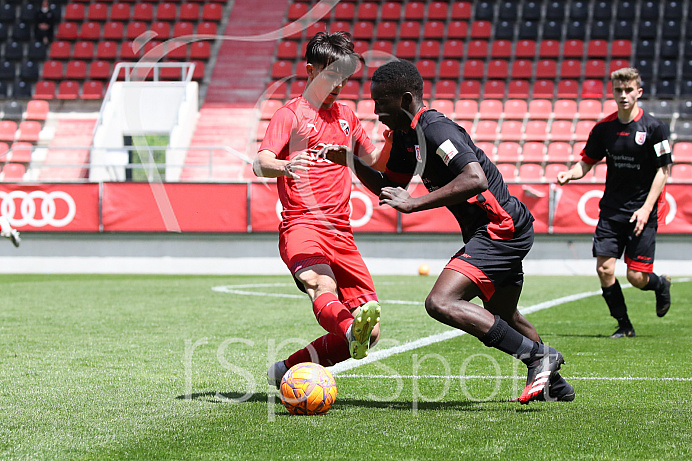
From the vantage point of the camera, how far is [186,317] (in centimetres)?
961

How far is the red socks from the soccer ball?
255 mm

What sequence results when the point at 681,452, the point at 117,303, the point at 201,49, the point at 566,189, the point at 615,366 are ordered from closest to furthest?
the point at 681,452
the point at 615,366
the point at 117,303
the point at 566,189
the point at 201,49

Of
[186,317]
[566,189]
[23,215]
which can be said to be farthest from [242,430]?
[23,215]

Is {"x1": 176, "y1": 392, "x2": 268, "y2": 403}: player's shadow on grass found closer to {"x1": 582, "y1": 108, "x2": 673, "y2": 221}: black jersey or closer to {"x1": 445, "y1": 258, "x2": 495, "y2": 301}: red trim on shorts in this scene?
{"x1": 445, "y1": 258, "x2": 495, "y2": 301}: red trim on shorts

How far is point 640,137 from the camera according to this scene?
25.7 ft

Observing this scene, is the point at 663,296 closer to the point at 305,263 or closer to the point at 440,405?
the point at 440,405

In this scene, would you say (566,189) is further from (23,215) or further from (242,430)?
(242,430)

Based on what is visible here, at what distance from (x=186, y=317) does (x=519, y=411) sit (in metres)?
5.58

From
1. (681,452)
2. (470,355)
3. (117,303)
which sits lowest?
(117,303)

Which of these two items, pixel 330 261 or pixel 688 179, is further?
pixel 688 179

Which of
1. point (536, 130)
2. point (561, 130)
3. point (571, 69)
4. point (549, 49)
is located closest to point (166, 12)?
point (549, 49)

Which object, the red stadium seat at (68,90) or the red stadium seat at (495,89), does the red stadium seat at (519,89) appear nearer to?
the red stadium seat at (495,89)

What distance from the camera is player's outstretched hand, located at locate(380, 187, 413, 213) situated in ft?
14.6

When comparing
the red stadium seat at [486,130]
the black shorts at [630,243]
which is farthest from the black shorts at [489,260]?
the red stadium seat at [486,130]
